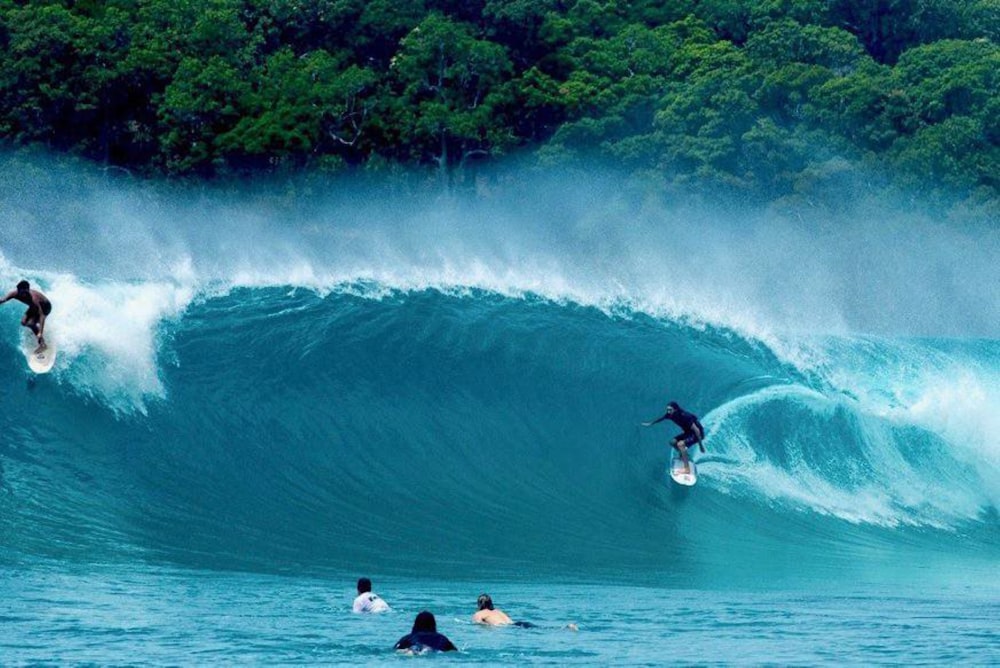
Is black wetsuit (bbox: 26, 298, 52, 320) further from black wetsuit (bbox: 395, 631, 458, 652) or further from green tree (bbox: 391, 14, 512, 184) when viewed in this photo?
green tree (bbox: 391, 14, 512, 184)

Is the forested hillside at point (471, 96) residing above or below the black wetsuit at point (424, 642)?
above

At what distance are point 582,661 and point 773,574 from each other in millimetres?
6655

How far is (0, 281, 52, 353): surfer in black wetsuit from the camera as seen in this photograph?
24.4m

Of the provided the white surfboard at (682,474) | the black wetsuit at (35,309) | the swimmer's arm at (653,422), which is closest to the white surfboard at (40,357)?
the black wetsuit at (35,309)

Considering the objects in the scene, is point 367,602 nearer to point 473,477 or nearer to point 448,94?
point 473,477

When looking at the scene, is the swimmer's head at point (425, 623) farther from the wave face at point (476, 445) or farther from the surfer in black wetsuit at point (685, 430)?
the surfer in black wetsuit at point (685, 430)

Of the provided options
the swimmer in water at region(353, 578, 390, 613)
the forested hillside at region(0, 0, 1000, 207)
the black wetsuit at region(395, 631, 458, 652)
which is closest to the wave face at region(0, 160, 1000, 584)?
the swimmer in water at region(353, 578, 390, 613)

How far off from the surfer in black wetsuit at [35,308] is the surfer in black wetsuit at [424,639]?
30.0ft

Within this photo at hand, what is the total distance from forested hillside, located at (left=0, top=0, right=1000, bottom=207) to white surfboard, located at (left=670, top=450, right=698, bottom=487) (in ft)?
104

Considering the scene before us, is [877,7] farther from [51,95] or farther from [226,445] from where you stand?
[226,445]

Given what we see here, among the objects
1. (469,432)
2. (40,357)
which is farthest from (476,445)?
(40,357)

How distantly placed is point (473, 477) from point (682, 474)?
260 centimetres

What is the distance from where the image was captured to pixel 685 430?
26047 millimetres

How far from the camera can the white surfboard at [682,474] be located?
2594 cm
